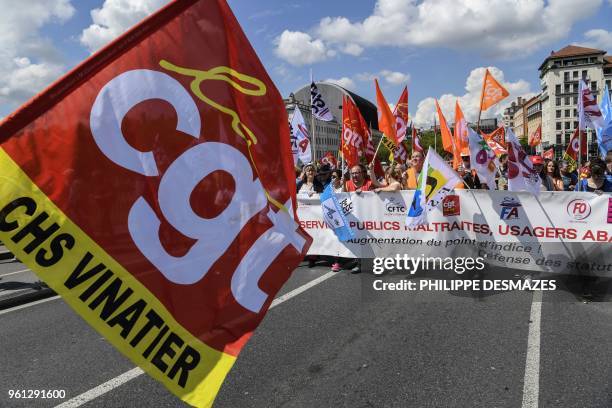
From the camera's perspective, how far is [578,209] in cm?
631

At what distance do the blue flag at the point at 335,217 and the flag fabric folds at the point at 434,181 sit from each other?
1548mm

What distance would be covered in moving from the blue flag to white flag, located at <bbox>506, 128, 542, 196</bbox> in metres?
2.80

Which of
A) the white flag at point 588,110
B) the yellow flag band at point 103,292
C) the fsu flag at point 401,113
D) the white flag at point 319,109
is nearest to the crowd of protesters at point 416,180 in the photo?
the white flag at point 588,110

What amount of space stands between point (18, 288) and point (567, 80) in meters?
116

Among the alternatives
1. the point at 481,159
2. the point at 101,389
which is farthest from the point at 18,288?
the point at 481,159

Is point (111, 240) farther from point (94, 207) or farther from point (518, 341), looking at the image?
point (518, 341)

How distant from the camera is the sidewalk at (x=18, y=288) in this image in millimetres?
6736

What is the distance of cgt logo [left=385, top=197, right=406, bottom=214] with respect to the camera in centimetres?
754

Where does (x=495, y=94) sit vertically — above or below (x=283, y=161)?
above

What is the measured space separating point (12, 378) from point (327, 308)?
3463mm

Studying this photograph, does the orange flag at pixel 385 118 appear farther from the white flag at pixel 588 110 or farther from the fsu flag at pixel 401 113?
the white flag at pixel 588 110

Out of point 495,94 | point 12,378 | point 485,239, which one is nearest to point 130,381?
point 12,378

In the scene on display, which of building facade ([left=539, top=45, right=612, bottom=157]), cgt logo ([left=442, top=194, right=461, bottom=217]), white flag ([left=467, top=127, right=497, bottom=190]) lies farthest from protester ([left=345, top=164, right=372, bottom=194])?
building facade ([left=539, top=45, right=612, bottom=157])

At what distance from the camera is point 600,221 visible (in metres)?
6.20
